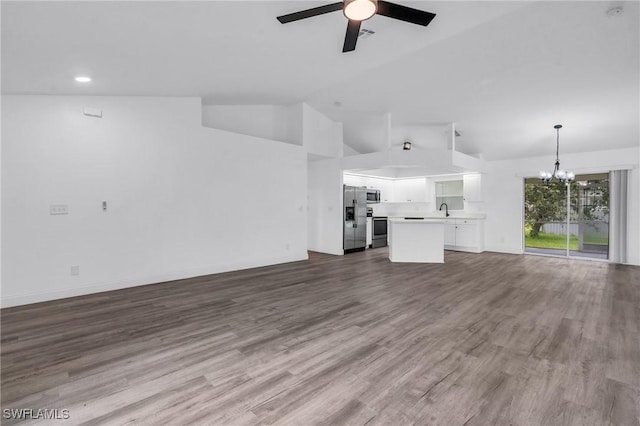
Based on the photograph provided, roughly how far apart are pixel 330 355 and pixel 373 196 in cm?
663

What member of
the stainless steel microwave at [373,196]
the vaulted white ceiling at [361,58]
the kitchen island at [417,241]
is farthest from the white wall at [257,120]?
the kitchen island at [417,241]

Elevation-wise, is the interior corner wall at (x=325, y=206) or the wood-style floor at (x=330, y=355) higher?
the interior corner wall at (x=325, y=206)

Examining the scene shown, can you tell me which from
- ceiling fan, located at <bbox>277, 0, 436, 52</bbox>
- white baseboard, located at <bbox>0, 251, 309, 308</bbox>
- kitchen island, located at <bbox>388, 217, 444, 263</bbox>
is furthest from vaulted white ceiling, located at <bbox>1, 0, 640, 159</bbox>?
white baseboard, located at <bbox>0, 251, 309, 308</bbox>

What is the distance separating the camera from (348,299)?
12.8ft

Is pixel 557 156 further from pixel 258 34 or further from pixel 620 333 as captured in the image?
pixel 258 34

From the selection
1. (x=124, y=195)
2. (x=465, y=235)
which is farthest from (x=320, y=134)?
(x=465, y=235)

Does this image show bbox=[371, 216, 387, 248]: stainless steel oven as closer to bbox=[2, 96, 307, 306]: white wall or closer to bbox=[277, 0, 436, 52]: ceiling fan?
bbox=[2, 96, 307, 306]: white wall

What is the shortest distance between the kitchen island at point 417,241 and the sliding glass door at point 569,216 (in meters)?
3.18

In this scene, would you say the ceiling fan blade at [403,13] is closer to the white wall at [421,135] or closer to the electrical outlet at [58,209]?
the white wall at [421,135]

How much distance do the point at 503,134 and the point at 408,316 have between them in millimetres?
5411

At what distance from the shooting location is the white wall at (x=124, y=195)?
3766 millimetres

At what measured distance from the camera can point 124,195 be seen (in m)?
4.45

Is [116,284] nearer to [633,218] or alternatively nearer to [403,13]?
[403,13]

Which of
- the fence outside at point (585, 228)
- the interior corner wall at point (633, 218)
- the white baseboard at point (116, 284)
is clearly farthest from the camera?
the fence outside at point (585, 228)
